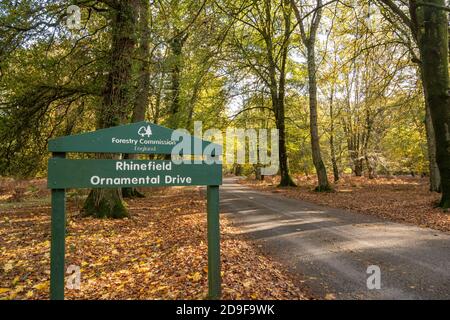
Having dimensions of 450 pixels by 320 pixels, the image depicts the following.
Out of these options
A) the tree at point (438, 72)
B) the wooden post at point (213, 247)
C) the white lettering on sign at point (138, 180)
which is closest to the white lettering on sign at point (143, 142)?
the white lettering on sign at point (138, 180)

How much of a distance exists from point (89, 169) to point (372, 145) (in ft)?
104

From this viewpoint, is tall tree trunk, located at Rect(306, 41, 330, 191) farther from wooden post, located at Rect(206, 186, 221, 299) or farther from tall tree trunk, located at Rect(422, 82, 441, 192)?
wooden post, located at Rect(206, 186, 221, 299)

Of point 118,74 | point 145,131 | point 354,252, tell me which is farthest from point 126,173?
point 118,74

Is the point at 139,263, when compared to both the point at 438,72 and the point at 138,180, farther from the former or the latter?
the point at 438,72

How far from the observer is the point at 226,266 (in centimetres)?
508

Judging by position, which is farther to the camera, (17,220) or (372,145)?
(372,145)

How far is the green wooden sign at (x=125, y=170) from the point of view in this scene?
3381 millimetres

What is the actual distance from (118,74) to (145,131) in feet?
20.9

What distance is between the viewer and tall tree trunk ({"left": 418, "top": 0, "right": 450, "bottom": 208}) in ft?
33.7

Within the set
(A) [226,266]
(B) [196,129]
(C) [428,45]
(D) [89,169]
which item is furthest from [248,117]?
(D) [89,169]

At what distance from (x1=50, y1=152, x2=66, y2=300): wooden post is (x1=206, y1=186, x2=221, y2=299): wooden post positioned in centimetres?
177

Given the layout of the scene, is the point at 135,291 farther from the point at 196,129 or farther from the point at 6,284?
the point at 196,129

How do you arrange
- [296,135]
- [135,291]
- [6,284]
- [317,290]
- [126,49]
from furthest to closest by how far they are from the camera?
[296,135] → [126,49] → [6,284] → [135,291] → [317,290]

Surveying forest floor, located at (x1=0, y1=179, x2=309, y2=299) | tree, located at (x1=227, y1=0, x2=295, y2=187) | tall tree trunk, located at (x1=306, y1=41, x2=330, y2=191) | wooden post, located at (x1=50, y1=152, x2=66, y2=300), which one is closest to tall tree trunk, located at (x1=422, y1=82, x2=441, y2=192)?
tall tree trunk, located at (x1=306, y1=41, x2=330, y2=191)
